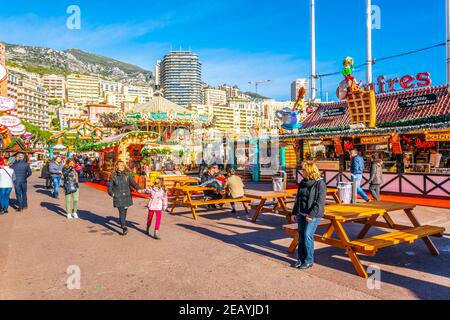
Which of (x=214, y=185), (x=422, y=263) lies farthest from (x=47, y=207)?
(x=422, y=263)

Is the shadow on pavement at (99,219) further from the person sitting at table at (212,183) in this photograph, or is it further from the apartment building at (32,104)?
the apartment building at (32,104)

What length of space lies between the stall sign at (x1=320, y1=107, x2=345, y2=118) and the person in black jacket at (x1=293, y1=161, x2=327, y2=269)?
48.3 ft

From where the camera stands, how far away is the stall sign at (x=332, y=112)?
18938 millimetres

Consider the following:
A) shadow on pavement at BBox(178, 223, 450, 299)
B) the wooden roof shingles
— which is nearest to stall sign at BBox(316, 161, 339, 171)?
the wooden roof shingles

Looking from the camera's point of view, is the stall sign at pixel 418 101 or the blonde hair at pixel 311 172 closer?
the blonde hair at pixel 311 172

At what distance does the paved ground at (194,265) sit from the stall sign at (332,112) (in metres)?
11.3

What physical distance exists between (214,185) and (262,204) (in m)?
2.07

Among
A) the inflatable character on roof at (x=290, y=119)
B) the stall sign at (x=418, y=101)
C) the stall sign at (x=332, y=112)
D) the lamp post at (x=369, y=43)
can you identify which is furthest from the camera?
the lamp post at (x=369, y=43)

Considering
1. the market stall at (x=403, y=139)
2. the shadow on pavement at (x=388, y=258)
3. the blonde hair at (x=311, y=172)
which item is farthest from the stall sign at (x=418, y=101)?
the blonde hair at (x=311, y=172)

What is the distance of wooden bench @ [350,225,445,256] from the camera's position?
4.75 metres

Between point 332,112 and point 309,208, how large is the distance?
15381 millimetres

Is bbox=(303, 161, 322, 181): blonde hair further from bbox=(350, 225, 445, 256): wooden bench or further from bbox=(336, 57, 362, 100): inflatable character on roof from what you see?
bbox=(336, 57, 362, 100): inflatable character on roof

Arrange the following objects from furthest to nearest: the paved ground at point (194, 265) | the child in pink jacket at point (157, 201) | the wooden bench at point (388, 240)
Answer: the child in pink jacket at point (157, 201) < the wooden bench at point (388, 240) < the paved ground at point (194, 265)

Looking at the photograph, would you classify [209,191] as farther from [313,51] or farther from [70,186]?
[313,51]
